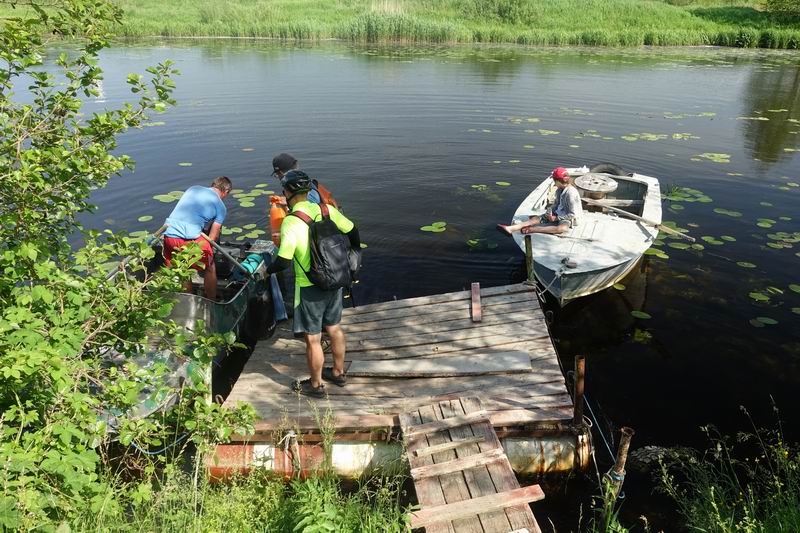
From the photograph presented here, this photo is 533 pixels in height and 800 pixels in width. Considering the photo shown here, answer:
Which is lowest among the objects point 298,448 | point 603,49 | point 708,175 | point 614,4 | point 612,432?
point 612,432

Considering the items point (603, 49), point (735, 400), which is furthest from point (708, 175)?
point (603, 49)

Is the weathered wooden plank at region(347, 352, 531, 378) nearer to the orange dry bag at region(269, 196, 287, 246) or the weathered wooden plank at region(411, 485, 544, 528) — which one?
the weathered wooden plank at region(411, 485, 544, 528)

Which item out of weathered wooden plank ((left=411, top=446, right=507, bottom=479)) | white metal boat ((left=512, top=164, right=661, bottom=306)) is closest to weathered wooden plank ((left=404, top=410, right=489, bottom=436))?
weathered wooden plank ((left=411, top=446, right=507, bottom=479))

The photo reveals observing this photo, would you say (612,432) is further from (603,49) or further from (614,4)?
(614,4)

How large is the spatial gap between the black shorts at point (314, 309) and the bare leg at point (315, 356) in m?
0.07

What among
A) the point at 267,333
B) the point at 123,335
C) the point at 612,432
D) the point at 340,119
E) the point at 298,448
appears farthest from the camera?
the point at 340,119

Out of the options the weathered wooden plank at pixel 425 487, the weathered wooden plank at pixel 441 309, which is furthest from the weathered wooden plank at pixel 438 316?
the weathered wooden plank at pixel 425 487

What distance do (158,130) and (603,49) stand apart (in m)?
27.8

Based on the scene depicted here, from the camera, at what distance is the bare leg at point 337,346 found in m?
4.74

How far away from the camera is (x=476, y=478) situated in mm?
3795

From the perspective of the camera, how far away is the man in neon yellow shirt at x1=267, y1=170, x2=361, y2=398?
4203mm

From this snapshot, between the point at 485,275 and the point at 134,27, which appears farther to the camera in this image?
the point at 134,27

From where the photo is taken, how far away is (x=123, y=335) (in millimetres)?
3346

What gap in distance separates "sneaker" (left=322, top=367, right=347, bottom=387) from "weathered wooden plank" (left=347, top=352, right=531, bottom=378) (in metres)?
0.15
